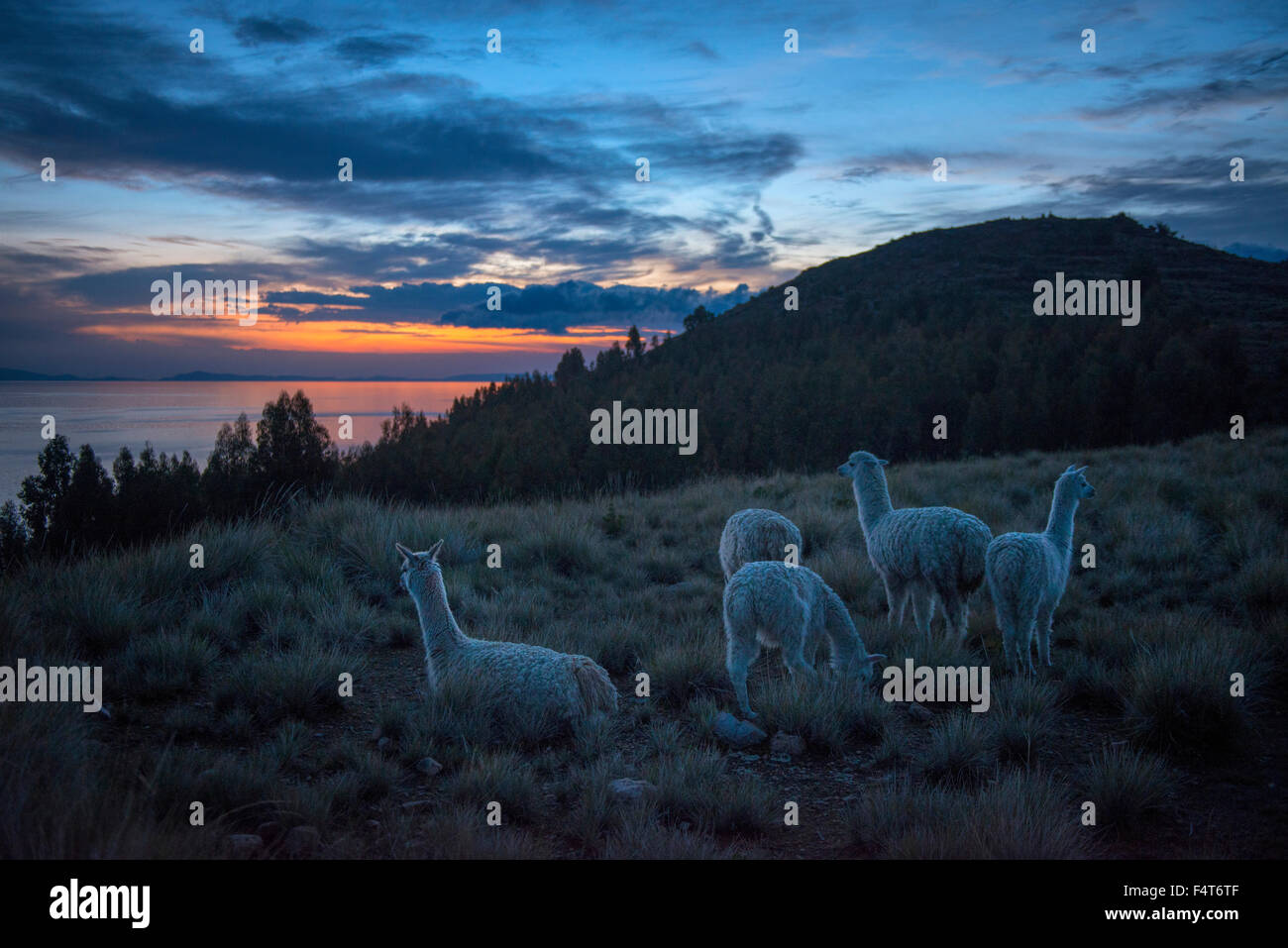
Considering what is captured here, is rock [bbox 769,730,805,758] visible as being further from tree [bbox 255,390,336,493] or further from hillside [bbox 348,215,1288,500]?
tree [bbox 255,390,336,493]

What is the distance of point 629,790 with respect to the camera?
14.3 feet

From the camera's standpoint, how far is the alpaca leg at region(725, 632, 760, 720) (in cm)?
578

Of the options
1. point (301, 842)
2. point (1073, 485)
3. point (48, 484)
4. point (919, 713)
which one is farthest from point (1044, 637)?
point (48, 484)

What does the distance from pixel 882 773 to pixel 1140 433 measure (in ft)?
136

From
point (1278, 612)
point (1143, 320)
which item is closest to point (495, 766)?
point (1278, 612)

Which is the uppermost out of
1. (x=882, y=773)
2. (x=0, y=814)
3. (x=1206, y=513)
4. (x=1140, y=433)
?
(x=1140, y=433)

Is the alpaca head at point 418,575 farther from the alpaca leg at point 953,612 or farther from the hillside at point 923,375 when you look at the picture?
the hillside at point 923,375

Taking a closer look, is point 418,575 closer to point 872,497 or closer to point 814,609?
point 814,609

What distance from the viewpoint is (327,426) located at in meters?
46.6

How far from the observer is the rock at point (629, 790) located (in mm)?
4305

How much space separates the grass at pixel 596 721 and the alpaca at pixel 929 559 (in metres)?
0.38

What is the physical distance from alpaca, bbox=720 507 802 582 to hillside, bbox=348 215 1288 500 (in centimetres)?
852

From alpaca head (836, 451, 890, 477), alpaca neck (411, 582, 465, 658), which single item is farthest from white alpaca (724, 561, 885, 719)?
alpaca neck (411, 582, 465, 658)

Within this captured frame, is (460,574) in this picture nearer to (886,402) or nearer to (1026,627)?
(1026,627)
